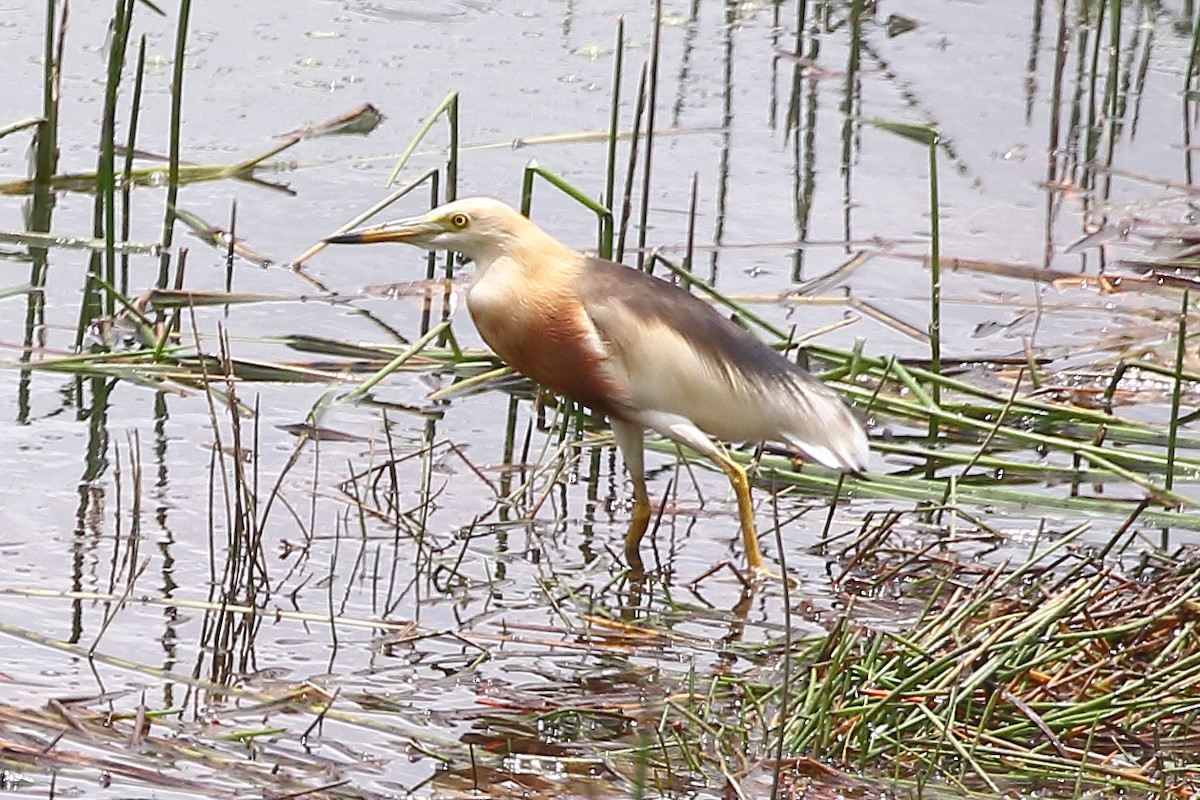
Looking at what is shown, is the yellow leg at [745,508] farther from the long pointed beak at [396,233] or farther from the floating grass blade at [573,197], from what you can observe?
the long pointed beak at [396,233]

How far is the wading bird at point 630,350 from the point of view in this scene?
467 centimetres

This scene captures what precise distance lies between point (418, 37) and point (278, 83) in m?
0.87

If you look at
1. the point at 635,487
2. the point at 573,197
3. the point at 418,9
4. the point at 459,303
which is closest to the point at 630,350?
the point at 635,487

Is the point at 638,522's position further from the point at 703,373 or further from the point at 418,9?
the point at 418,9

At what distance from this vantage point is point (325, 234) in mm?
6695

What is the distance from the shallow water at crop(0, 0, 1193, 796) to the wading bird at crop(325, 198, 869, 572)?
0.28m

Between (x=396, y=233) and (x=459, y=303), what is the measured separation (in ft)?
5.36

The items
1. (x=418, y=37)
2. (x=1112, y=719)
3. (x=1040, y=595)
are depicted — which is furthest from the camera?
(x=418, y=37)

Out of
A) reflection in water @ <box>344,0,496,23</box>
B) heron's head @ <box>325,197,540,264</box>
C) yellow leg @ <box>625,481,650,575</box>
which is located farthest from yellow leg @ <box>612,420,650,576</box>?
reflection in water @ <box>344,0,496,23</box>

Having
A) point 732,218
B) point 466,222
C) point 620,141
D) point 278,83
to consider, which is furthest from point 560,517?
point 278,83

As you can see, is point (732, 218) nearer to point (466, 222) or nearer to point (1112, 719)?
point (466, 222)

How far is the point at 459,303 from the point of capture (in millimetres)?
6254

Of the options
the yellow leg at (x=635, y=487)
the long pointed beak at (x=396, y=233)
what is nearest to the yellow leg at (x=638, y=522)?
the yellow leg at (x=635, y=487)

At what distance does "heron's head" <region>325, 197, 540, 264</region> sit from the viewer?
4.64 meters
